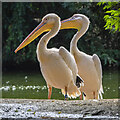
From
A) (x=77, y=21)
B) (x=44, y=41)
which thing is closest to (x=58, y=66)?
(x=44, y=41)

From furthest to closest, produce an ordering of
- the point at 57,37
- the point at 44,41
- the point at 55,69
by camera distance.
Answer: 1. the point at 57,37
2. the point at 44,41
3. the point at 55,69

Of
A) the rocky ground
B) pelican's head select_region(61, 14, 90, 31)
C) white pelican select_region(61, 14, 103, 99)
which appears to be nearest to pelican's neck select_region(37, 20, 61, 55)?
white pelican select_region(61, 14, 103, 99)

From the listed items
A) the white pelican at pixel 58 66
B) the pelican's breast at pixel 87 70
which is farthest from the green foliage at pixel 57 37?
the white pelican at pixel 58 66

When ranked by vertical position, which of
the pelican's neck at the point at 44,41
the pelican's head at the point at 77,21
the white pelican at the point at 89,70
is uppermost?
the pelican's head at the point at 77,21

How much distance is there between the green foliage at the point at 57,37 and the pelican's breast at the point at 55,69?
6.56m

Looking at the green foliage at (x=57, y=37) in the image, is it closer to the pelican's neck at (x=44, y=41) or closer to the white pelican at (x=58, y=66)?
the pelican's neck at (x=44, y=41)

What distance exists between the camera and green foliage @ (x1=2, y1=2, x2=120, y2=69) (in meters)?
10.7

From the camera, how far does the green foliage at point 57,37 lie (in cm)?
1074

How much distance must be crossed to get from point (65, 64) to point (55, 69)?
6.5 inches

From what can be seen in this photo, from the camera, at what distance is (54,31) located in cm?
433

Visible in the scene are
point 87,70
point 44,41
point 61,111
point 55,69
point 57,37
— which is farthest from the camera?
point 57,37

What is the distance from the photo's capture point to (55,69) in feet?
12.9

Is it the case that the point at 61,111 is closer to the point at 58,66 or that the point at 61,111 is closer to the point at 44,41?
the point at 58,66

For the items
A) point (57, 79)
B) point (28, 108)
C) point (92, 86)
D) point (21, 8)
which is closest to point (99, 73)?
point (92, 86)
